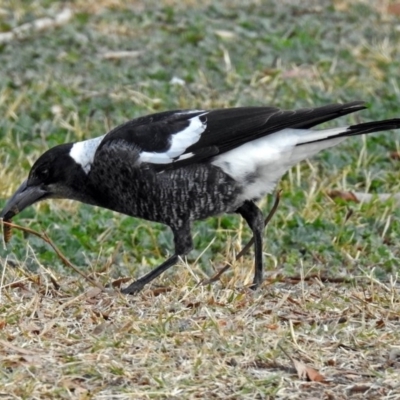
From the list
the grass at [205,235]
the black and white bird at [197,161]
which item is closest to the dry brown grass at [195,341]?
the grass at [205,235]

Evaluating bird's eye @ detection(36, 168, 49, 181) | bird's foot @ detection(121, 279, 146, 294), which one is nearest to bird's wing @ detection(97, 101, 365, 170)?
bird's eye @ detection(36, 168, 49, 181)

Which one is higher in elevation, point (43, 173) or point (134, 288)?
point (43, 173)

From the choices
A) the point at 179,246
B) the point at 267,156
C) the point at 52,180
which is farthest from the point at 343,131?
the point at 52,180

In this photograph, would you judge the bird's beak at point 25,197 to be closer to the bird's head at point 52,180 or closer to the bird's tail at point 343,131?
the bird's head at point 52,180

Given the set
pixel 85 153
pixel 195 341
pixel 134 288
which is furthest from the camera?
pixel 85 153

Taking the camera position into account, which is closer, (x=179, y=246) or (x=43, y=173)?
(x=179, y=246)

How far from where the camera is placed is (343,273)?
6043 mm

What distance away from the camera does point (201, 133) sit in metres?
5.56

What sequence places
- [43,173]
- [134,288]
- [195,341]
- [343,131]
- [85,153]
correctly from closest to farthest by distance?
→ 1. [195,341]
2. [134,288]
3. [343,131]
4. [85,153]
5. [43,173]

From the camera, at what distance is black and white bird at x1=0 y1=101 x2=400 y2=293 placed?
17.9 ft

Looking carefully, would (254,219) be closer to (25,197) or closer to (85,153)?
(85,153)

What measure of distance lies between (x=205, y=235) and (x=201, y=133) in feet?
4.05

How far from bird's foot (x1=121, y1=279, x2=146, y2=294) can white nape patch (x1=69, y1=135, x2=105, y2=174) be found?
2.33 ft

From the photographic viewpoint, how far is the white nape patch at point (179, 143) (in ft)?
17.9
